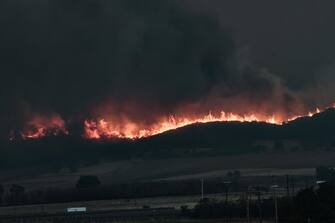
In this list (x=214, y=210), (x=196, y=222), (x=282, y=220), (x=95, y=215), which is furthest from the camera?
(x=95, y=215)

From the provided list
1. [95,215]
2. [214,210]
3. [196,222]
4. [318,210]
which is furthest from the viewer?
[95,215]

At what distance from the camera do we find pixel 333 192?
490 ft

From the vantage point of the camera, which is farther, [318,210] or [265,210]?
[265,210]

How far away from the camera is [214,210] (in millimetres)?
182375

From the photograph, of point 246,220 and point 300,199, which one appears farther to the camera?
point 246,220

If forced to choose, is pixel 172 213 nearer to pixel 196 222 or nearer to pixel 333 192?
pixel 196 222

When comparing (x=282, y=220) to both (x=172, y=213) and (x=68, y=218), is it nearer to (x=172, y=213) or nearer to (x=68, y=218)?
(x=172, y=213)

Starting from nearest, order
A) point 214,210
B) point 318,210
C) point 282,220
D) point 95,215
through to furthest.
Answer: point 318,210, point 282,220, point 214,210, point 95,215

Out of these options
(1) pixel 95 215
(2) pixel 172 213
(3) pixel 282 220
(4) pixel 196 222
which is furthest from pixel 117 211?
(3) pixel 282 220

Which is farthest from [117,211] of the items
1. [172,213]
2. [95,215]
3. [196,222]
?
[196,222]

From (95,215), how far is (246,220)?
45525mm

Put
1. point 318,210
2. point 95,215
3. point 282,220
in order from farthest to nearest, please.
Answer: point 95,215 → point 282,220 → point 318,210

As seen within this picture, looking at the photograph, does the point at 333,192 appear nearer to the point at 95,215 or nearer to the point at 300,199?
the point at 300,199

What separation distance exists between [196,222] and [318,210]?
32254 mm
